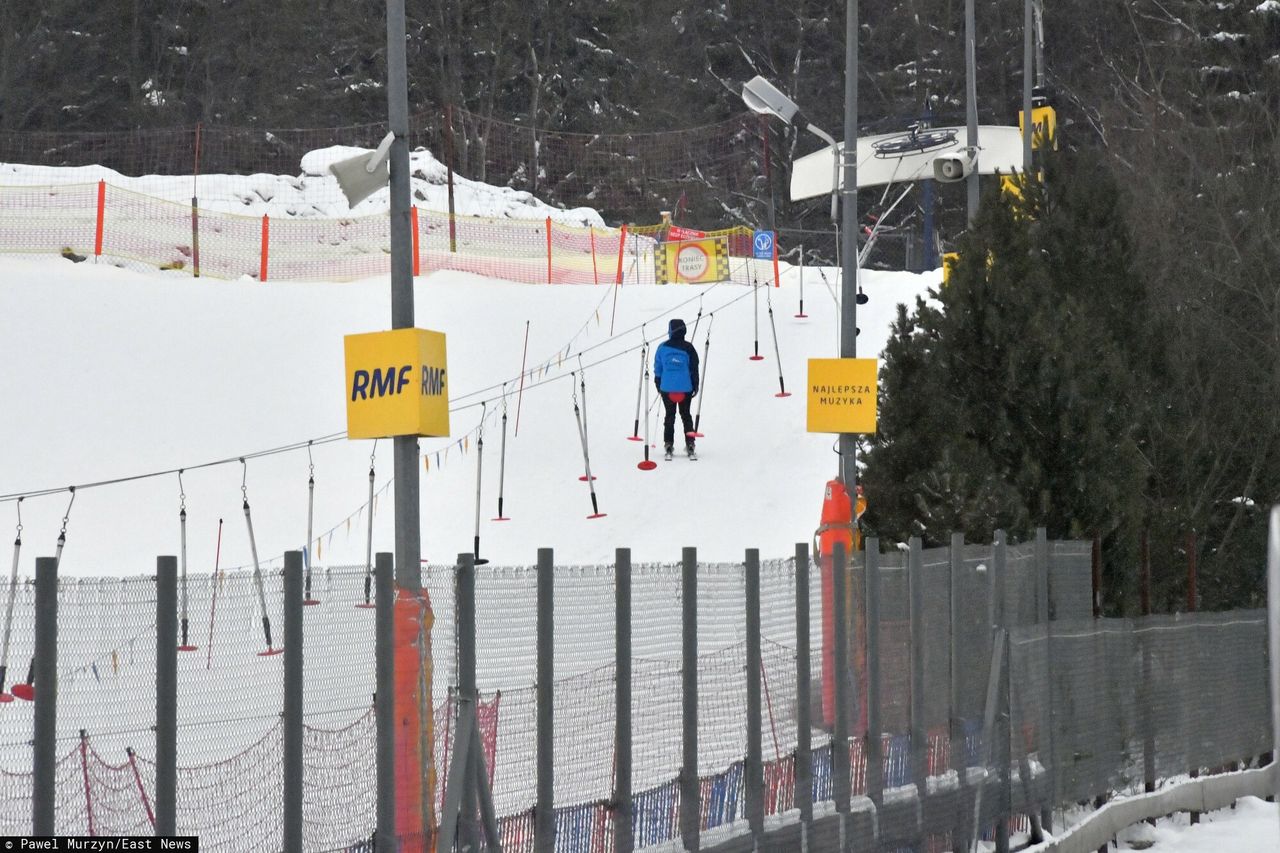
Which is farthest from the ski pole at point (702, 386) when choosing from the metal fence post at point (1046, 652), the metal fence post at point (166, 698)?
the metal fence post at point (166, 698)

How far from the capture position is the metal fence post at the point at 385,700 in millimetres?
7105

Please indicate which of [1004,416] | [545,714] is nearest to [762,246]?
[1004,416]

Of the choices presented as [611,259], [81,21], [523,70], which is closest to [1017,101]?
[523,70]

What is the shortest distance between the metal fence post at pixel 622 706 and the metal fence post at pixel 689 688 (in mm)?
461

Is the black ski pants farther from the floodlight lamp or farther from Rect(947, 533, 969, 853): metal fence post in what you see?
Rect(947, 533, 969, 853): metal fence post

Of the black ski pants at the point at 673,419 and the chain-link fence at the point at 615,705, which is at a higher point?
the black ski pants at the point at 673,419

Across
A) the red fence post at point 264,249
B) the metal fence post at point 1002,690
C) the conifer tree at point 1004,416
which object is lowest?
the metal fence post at point 1002,690

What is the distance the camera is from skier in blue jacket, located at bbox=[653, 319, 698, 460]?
2462cm

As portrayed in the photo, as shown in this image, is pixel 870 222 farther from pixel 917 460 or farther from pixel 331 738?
pixel 331 738

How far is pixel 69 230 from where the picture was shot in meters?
36.9

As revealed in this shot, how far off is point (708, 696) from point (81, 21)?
58.2m

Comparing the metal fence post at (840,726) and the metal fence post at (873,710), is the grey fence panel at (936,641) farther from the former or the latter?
the metal fence post at (840,726)

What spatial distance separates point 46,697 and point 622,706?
10.1ft

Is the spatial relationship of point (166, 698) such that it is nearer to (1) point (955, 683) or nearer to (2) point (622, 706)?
(2) point (622, 706)
